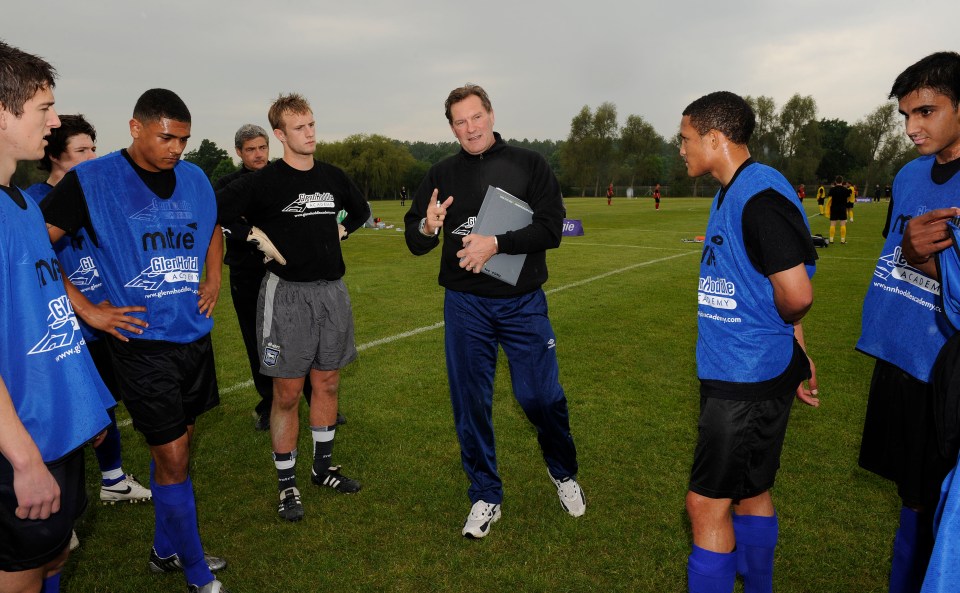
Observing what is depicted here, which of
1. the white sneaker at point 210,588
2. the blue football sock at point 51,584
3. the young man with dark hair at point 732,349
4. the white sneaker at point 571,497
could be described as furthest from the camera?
the white sneaker at point 571,497

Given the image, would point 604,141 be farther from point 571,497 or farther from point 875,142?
point 571,497

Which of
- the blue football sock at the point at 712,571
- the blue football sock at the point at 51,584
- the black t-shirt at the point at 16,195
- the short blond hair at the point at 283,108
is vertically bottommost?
the blue football sock at the point at 712,571

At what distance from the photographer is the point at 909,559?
→ 2781mm

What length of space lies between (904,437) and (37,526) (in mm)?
3454

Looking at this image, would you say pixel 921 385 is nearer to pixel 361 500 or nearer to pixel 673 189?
pixel 361 500

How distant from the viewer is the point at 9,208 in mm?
1864

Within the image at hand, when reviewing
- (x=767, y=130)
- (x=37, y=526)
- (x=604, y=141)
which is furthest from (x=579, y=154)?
(x=37, y=526)

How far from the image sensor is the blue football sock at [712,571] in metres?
2.55

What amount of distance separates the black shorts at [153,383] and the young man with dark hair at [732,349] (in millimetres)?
2540

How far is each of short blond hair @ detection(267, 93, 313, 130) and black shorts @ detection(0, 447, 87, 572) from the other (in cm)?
254

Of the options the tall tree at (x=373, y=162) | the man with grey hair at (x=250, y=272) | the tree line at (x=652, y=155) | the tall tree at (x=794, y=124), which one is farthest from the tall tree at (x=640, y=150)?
the man with grey hair at (x=250, y=272)

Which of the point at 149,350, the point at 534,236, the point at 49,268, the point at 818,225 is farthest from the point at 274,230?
the point at 818,225

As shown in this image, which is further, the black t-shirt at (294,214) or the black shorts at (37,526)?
the black t-shirt at (294,214)

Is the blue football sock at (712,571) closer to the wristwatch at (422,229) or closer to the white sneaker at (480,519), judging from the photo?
the white sneaker at (480,519)
